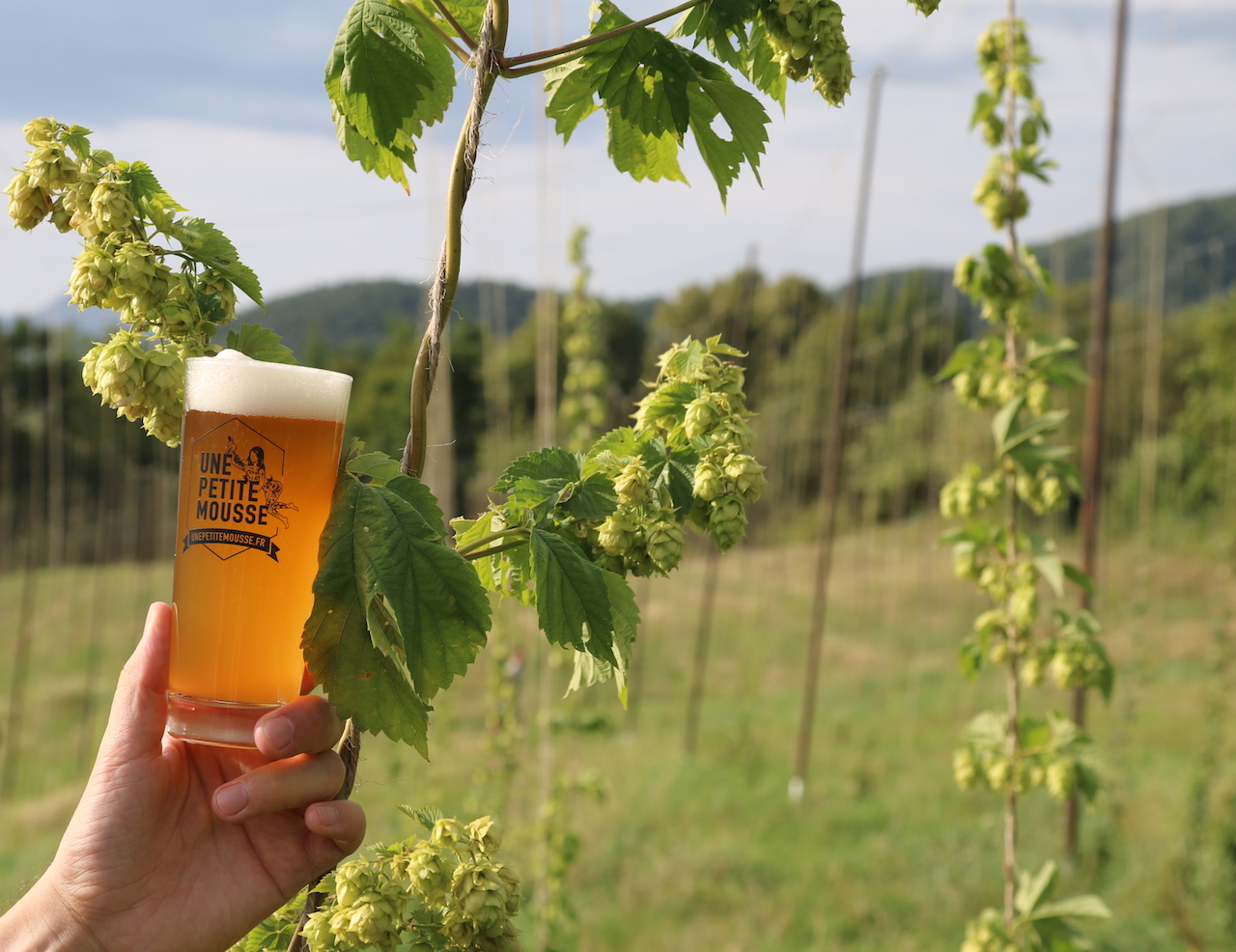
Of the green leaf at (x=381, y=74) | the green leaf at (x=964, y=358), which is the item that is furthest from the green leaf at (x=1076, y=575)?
the green leaf at (x=381, y=74)

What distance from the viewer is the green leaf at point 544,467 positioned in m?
1.03

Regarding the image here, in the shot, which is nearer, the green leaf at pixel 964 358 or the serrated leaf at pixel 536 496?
the serrated leaf at pixel 536 496

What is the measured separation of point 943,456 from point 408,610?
1768cm

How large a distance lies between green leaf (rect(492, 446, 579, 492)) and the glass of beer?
19 centimetres

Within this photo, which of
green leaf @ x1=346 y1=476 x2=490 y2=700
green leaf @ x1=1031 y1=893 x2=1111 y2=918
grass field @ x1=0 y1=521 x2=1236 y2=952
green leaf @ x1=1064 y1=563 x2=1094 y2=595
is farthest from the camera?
grass field @ x1=0 y1=521 x2=1236 y2=952

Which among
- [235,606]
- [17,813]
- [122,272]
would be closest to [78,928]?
[235,606]

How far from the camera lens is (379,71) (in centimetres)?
101

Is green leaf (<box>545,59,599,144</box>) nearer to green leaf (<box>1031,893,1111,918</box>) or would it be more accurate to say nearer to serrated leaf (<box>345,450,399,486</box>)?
serrated leaf (<box>345,450,399,486</box>)

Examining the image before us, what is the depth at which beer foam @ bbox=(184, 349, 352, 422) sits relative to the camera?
93cm

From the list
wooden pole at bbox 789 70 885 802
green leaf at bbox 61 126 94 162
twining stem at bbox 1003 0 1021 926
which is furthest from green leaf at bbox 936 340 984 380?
wooden pole at bbox 789 70 885 802

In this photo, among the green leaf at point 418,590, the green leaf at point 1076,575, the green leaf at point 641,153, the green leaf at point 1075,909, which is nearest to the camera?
the green leaf at point 418,590

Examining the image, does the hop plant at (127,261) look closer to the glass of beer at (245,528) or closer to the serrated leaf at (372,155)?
the glass of beer at (245,528)

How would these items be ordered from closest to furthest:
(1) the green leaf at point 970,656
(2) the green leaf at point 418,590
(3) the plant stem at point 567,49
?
(2) the green leaf at point 418,590 < (3) the plant stem at point 567,49 < (1) the green leaf at point 970,656

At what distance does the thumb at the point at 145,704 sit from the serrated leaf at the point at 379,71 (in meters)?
0.62
